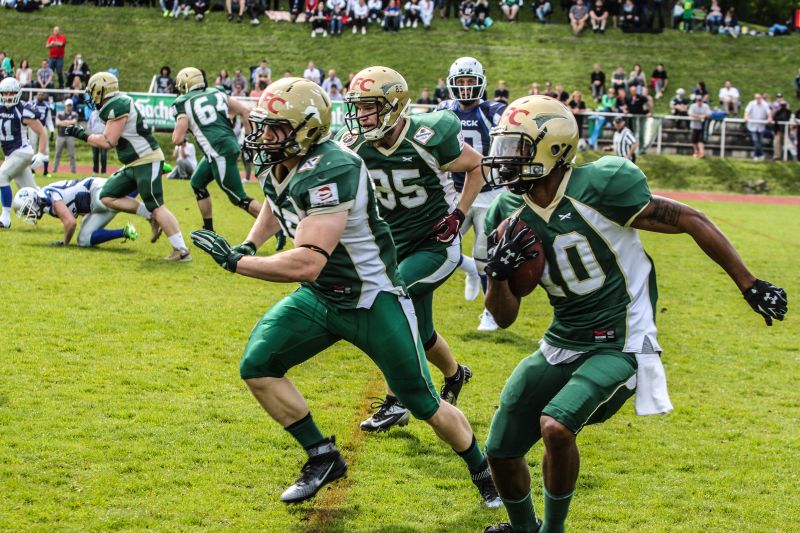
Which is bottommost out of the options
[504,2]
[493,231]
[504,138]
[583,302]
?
[583,302]

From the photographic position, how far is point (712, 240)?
14.1ft

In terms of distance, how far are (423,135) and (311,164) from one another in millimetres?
1768

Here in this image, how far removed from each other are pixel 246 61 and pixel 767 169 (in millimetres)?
16878

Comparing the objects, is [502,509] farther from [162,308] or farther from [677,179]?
[677,179]

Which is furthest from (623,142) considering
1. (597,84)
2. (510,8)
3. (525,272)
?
(510,8)

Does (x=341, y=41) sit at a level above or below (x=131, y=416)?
above

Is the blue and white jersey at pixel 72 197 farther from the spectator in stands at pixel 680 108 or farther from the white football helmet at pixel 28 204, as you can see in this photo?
the spectator in stands at pixel 680 108

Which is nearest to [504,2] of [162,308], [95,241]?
[95,241]

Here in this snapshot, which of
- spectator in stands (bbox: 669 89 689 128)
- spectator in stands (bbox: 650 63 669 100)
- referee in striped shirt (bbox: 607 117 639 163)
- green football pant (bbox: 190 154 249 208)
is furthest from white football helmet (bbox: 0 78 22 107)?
spectator in stands (bbox: 650 63 669 100)

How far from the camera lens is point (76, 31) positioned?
34.5 meters

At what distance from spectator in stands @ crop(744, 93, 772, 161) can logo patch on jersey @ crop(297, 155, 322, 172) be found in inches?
942

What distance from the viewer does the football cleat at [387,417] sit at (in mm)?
6078

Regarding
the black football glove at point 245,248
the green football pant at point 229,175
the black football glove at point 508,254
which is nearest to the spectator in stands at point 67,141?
the green football pant at point 229,175

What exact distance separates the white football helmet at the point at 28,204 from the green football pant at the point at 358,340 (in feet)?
27.9
